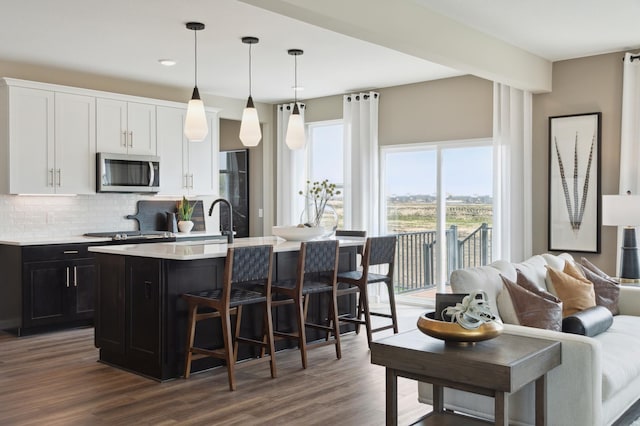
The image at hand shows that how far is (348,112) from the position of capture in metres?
7.93

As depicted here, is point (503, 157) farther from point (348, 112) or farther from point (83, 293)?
point (83, 293)

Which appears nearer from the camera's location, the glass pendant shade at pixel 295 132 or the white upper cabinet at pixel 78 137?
the glass pendant shade at pixel 295 132

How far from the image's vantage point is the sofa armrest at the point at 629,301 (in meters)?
4.57

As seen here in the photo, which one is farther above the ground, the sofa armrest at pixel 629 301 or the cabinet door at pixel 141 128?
the cabinet door at pixel 141 128

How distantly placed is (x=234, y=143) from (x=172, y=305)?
5241 millimetres

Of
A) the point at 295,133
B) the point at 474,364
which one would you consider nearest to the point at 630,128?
the point at 295,133

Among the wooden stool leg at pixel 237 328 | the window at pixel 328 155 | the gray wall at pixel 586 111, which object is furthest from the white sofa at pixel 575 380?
the window at pixel 328 155

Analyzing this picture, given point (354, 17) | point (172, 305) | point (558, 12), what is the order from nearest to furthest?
1. point (354, 17)
2. point (172, 305)
3. point (558, 12)

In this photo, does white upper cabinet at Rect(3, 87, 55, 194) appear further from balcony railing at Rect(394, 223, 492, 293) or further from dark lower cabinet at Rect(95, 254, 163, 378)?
balcony railing at Rect(394, 223, 492, 293)

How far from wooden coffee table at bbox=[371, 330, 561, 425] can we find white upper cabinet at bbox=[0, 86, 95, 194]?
4.63m

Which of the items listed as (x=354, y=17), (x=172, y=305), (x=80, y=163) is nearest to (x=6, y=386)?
(x=172, y=305)

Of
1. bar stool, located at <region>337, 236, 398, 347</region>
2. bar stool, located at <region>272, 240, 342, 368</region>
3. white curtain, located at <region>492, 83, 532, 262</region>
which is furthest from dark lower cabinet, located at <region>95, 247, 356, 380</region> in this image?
white curtain, located at <region>492, 83, 532, 262</region>

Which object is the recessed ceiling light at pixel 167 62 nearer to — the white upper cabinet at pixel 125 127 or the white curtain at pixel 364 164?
the white upper cabinet at pixel 125 127

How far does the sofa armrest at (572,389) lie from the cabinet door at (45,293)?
15.1 feet
